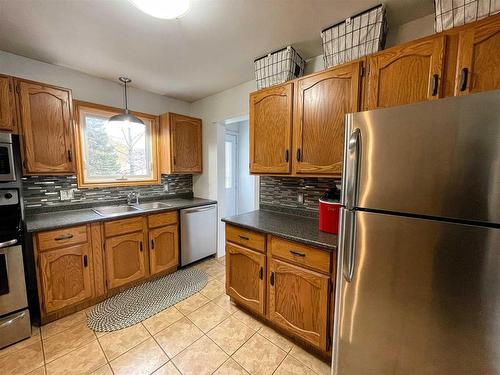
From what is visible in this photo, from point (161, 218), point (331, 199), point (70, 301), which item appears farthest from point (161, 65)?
point (70, 301)

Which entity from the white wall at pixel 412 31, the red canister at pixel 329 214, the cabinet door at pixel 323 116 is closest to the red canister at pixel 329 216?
the red canister at pixel 329 214

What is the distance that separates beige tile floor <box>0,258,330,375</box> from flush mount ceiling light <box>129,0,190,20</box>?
2.23 m

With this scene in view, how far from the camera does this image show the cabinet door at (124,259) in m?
2.12

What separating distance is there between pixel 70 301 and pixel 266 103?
99.3 inches

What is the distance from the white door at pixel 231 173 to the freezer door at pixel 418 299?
3.45 m

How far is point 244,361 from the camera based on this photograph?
58.2 inches

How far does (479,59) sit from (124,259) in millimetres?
3086

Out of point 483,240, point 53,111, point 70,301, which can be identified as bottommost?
point 70,301

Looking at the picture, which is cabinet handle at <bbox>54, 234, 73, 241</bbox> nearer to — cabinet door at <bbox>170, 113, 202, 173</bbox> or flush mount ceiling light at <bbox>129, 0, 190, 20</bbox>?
cabinet door at <bbox>170, 113, 202, 173</bbox>

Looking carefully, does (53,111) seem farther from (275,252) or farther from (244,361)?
(244,361)

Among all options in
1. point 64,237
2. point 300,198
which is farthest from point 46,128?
point 300,198

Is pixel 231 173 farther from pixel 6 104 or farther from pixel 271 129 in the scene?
pixel 6 104

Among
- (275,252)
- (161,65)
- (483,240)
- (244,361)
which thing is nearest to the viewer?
(483,240)

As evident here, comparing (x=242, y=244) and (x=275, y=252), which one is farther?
(x=242, y=244)
